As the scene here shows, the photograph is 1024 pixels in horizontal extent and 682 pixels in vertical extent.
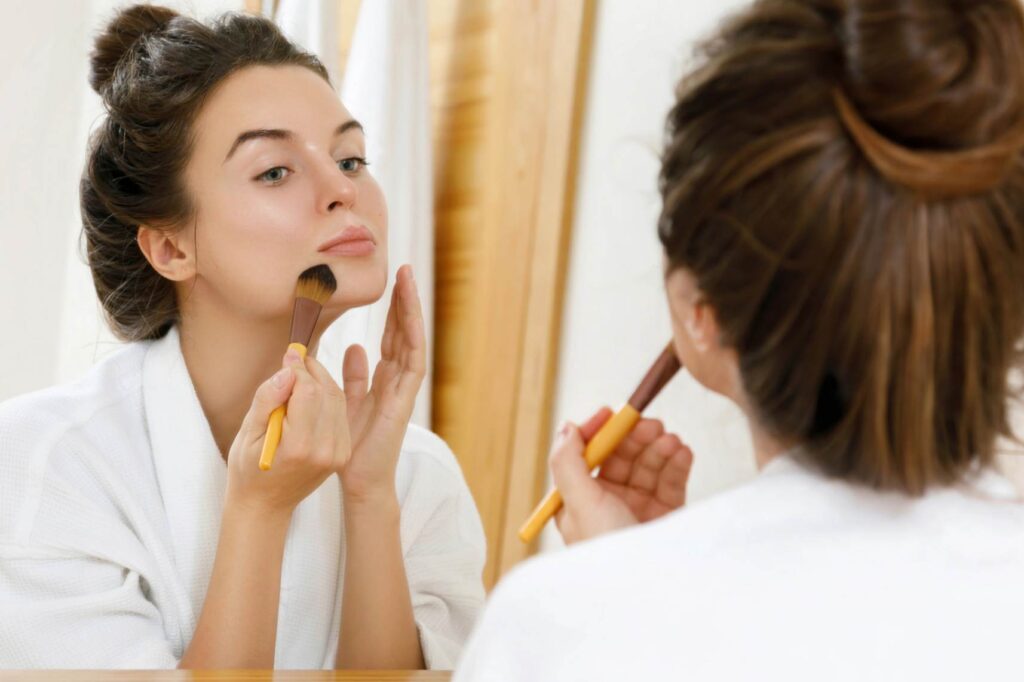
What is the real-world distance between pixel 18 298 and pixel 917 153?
5.06ft

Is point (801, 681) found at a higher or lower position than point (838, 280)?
lower

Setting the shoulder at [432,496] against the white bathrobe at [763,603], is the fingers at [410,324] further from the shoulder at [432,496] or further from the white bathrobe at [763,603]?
the white bathrobe at [763,603]

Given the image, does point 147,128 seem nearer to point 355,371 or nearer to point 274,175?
point 274,175

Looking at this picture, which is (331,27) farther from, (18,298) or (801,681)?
(801,681)

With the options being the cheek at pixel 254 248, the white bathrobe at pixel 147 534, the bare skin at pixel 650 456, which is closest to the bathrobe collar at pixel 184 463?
the white bathrobe at pixel 147 534

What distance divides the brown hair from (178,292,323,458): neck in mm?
53

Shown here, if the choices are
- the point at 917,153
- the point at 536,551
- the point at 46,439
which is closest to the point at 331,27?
the point at 536,551

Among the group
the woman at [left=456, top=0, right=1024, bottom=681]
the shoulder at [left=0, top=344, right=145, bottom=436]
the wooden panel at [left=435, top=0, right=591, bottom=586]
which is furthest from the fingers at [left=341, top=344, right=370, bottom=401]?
the woman at [left=456, top=0, right=1024, bottom=681]

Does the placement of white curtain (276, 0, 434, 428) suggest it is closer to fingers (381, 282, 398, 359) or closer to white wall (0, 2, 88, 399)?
white wall (0, 2, 88, 399)

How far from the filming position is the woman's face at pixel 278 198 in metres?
1.07

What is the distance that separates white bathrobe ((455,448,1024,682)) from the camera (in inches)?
19.7

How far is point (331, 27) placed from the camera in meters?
1.78

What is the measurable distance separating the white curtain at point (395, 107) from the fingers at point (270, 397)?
74cm

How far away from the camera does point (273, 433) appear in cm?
93
